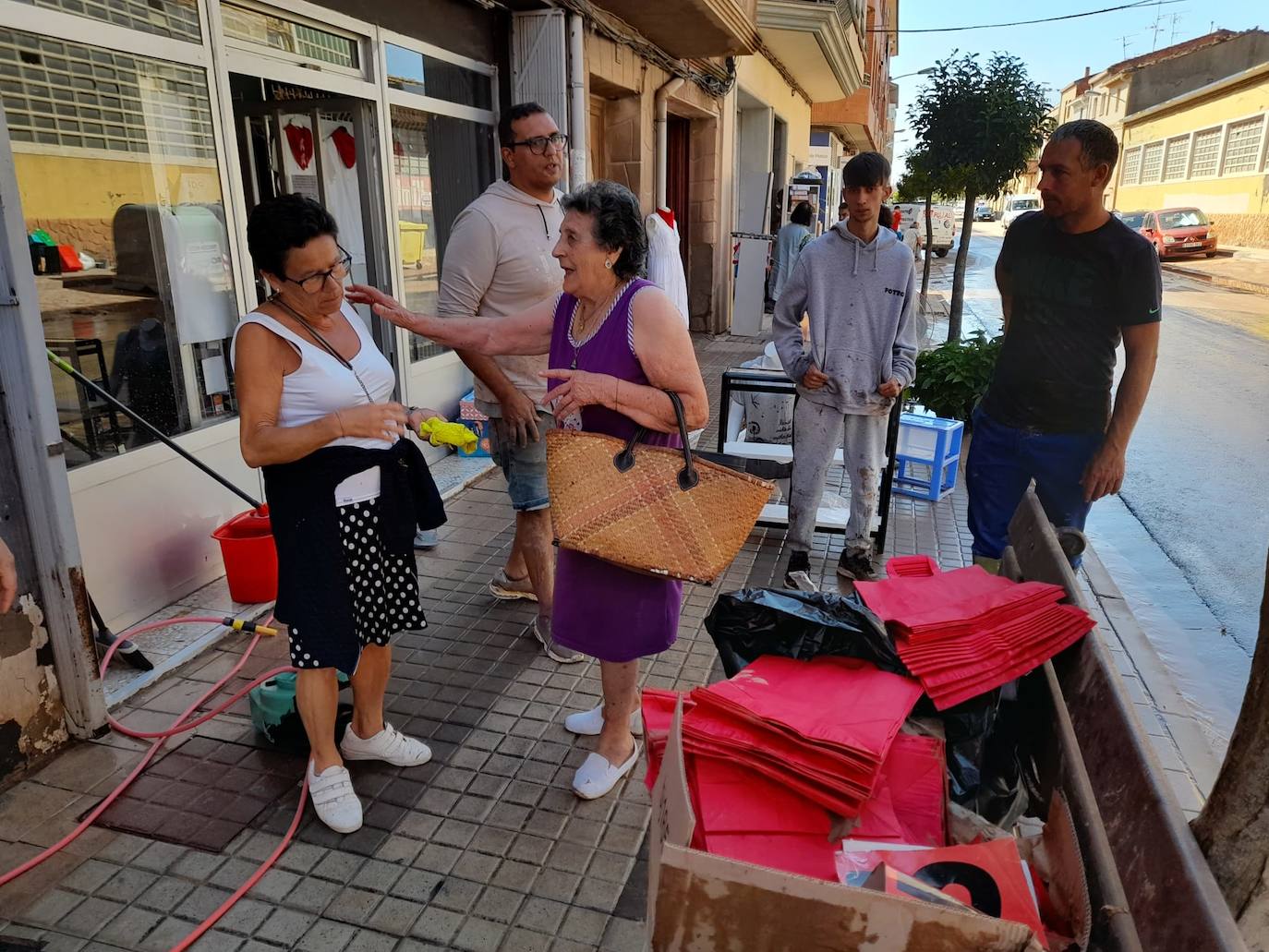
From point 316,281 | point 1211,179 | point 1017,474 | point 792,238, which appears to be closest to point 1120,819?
point 1017,474

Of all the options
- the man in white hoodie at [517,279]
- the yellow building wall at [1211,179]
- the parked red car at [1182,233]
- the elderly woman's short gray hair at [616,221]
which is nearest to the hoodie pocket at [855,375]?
the man in white hoodie at [517,279]

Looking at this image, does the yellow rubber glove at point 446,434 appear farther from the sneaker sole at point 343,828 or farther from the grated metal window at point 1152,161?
the grated metal window at point 1152,161

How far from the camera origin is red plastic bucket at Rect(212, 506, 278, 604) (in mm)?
3875

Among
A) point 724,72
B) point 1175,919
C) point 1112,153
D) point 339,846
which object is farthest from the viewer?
point 724,72

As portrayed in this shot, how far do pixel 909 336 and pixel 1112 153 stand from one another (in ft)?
4.31

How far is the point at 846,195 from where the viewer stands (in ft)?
12.9

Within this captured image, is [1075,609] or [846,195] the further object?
[846,195]

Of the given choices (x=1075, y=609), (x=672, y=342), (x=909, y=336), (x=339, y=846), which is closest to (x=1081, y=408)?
(x=909, y=336)

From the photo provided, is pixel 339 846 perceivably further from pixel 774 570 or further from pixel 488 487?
pixel 488 487

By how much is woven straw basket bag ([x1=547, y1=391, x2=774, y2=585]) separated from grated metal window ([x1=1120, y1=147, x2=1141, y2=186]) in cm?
5131

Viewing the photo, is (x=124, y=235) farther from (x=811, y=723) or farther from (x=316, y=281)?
(x=811, y=723)

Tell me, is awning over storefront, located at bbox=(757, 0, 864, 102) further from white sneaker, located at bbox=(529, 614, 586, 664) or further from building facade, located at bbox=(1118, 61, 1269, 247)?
building facade, located at bbox=(1118, 61, 1269, 247)

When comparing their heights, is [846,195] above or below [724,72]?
below

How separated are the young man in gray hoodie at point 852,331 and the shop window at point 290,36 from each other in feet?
10.1
